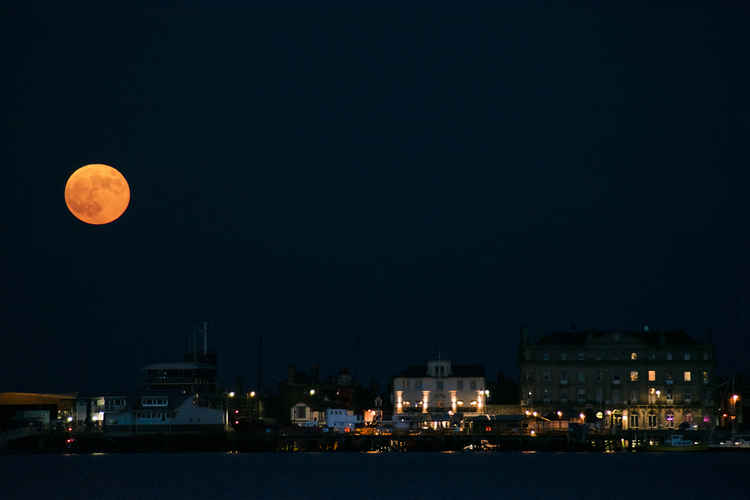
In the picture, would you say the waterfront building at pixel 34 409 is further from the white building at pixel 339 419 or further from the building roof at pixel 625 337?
the building roof at pixel 625 337

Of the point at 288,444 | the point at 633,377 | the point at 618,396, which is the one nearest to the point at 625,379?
the point at 633,377

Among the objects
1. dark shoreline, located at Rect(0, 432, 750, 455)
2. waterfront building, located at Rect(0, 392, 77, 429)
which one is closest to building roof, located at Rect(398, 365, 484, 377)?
dark shoreline, located at Rect(0, 432, 750, 455)

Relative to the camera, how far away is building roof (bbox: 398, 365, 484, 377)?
150875 millimetres

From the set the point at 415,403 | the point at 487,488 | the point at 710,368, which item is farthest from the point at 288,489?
the point at 710,368

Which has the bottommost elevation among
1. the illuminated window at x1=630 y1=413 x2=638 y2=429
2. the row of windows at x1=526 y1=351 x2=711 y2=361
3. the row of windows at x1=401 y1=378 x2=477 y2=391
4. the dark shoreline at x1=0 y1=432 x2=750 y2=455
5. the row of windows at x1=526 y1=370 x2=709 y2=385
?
the dark shoreline at x1=0 y1=432 x2=750 y2=455

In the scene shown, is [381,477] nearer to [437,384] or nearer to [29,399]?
[437,384]

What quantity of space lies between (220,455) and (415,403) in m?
23.4

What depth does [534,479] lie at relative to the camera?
10375 cm

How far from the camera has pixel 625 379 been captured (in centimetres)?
14600

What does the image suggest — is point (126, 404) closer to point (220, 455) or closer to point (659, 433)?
point (220, 455)

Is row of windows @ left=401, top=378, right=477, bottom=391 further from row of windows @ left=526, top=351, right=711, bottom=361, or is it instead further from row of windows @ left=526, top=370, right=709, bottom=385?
row of windows @ left=526, top=351, right=711, bottom=361

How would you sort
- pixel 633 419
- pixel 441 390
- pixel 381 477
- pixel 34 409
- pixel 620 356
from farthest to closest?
pixel 441 390, pixel 34 409, pixel 620 356, pixel 633 419, pixel 381 477

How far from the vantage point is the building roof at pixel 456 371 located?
5940 inches

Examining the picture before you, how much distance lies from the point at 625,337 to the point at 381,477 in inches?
1984
